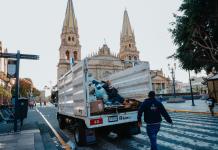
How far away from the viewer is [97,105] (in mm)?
5973

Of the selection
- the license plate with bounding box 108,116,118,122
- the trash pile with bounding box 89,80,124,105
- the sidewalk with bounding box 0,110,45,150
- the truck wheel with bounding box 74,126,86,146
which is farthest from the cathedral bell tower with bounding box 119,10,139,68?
the truck wheel with bounding box 74,126,86,146

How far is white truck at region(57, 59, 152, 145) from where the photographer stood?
5957mm

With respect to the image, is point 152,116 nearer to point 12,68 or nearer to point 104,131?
point 104,131

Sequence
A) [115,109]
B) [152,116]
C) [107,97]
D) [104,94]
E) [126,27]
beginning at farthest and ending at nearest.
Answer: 1. [126,27]
2. [107,97]
3. [104,94]
4. [115,109]
5. [152,116]

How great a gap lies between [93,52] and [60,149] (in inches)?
2882

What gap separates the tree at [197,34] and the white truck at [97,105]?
848 centimetres

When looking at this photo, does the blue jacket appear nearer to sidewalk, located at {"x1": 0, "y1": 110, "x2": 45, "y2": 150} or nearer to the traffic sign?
sidewalk, located at {"x1": 0, "y1": 110, "x2": 45, "y2": 150}

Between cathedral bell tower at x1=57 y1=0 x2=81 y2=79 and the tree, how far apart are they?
2306 inches

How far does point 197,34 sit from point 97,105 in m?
12.1

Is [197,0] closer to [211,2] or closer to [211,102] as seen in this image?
[211,2]

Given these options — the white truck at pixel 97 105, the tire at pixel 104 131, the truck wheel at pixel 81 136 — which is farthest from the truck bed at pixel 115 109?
the tire at pixel 104 131

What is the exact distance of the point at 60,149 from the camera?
6445mm

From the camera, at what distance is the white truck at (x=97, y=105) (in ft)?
19.5

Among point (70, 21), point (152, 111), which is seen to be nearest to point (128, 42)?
point (70, 21)
